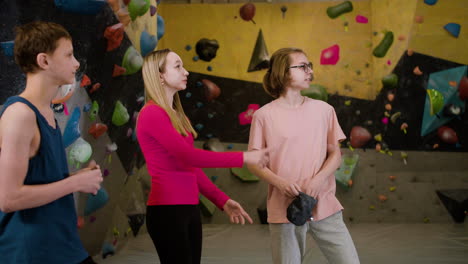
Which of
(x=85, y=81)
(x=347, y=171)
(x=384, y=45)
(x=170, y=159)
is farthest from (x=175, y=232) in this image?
(x=384, y=45)

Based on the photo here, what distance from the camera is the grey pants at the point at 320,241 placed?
1.82m

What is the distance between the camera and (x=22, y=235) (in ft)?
3.64

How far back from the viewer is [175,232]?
→ 1.58 m

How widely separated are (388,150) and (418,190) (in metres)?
0.47

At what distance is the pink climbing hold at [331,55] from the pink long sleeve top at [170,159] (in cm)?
340

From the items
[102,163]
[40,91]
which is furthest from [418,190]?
[40,91]

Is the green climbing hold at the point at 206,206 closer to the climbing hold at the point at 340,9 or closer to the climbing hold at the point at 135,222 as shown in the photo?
the climbing hold at the point at 135,222

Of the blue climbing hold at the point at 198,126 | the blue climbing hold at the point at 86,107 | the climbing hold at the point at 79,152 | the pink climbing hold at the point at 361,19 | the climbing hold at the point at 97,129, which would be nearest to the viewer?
the climbing hold at the point at 79,152

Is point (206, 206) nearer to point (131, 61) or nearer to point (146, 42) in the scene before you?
point (146, 42)

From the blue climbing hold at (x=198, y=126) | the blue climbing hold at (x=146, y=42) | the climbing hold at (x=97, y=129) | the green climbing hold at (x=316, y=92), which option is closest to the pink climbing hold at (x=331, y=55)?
the green climbing hold at (x=316, y=92)

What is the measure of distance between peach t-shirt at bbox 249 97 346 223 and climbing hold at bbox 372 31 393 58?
9.76ft

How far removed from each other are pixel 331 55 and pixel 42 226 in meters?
4.09

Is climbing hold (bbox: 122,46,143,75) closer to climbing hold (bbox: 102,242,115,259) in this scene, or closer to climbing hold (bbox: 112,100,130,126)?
climbing hold (bbox: 112,100,130,126)

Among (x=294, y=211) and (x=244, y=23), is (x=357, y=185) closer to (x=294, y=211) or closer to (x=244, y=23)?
(x=244, y=23)
